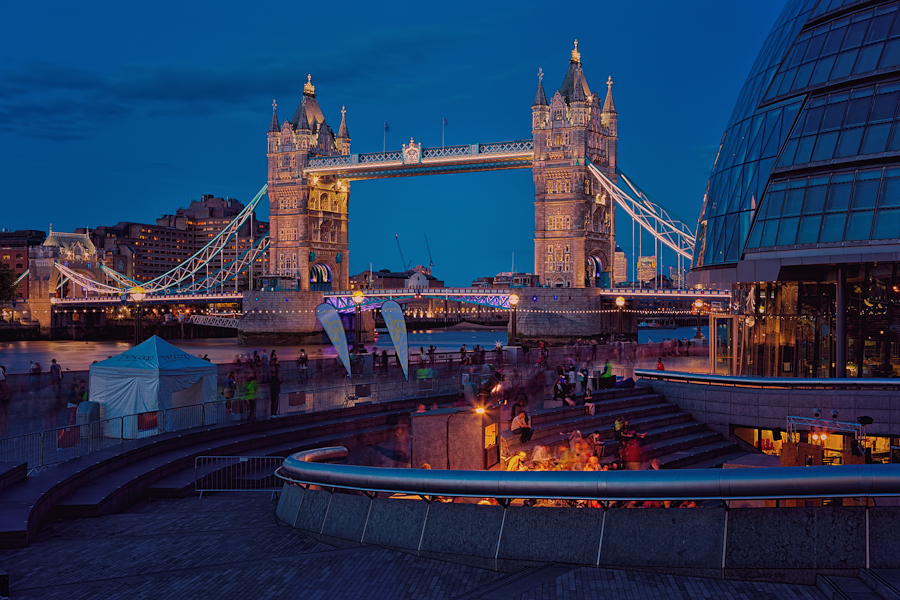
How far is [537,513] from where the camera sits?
8.34 meters

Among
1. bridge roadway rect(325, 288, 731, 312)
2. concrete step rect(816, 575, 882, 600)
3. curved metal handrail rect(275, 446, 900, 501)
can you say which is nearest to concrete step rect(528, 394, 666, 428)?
curved metal handrail rect(275, 446, 900, 501)

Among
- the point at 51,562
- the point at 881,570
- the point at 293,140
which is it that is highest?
the point at 293,140

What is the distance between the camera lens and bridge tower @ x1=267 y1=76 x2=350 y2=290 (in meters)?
92.1

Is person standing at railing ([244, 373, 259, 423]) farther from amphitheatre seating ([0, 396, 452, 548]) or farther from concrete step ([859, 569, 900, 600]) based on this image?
concrete step ([859, 569, 900, 600])

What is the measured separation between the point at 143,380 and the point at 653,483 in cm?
1495

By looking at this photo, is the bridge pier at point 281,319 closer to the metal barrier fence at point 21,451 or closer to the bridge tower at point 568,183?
the bridge tower at point 568,183

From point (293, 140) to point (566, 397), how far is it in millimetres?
77457

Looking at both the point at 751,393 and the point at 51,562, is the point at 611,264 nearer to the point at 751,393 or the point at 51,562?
the point at 751,393

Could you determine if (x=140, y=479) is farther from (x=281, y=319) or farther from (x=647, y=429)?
(x=281, y=319)

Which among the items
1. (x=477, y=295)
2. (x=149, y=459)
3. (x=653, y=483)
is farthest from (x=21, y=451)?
(x=477, y=295)

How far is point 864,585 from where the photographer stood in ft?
23.4

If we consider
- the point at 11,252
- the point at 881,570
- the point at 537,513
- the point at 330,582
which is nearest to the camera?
the point at 881,570

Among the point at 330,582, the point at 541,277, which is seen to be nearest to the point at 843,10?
the point at 330,582

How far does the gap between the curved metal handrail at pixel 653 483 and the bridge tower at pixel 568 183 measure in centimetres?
6639
